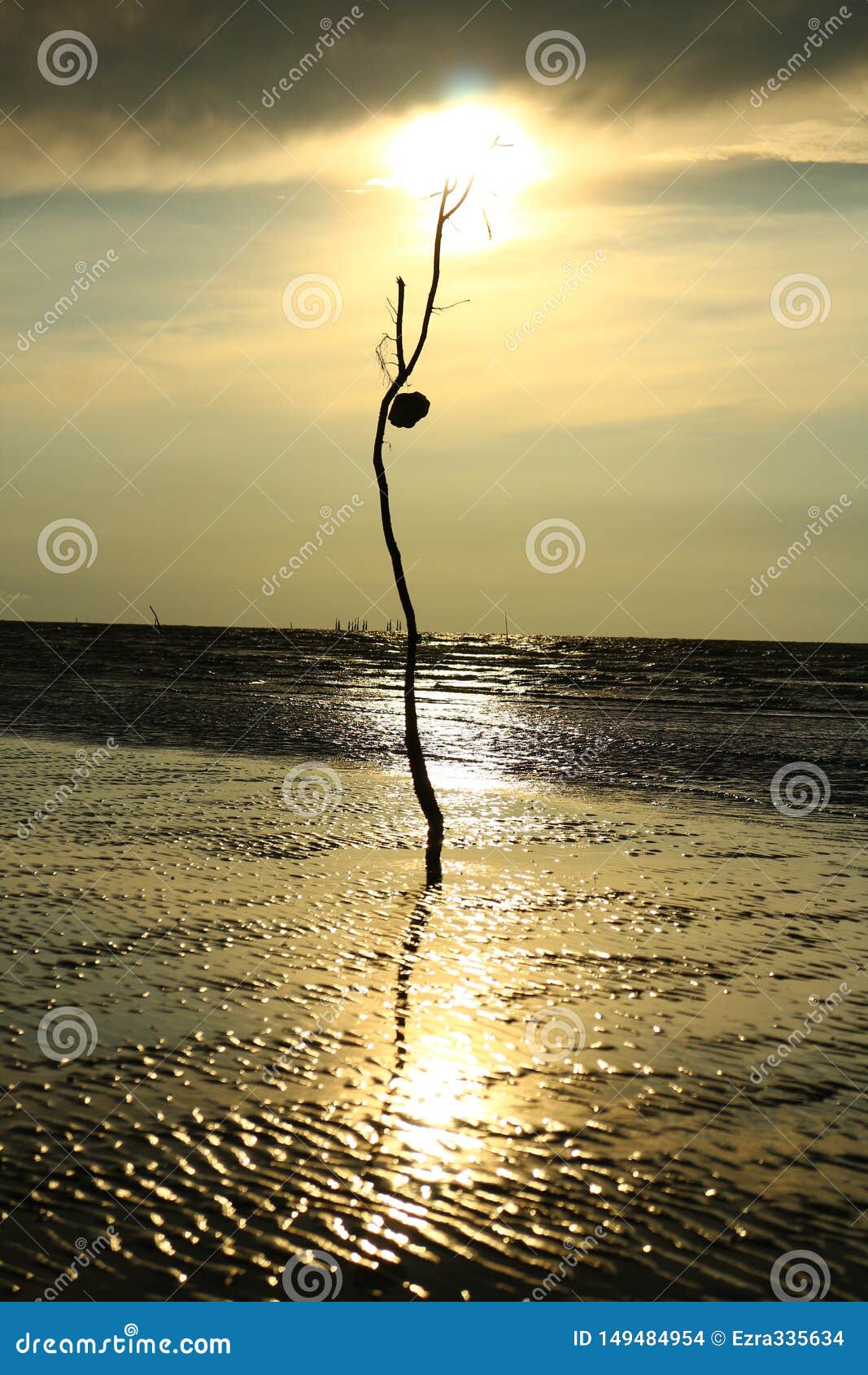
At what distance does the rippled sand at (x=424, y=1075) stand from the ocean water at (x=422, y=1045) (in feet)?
0.08

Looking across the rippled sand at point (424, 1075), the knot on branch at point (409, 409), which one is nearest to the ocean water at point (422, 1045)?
the rippled sand at point (424, 1075)

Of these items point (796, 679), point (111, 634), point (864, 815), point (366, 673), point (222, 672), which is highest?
point (796, 679)

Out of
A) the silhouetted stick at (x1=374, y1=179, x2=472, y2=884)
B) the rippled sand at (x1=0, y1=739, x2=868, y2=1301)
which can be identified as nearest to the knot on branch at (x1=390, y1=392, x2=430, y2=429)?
the silhouetted stick at (x1=374, y1=179, x2=472, y2=884)

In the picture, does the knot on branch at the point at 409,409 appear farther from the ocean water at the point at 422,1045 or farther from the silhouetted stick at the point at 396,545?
the ocean water at the point at 422,1045

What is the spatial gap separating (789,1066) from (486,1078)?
7.45ft

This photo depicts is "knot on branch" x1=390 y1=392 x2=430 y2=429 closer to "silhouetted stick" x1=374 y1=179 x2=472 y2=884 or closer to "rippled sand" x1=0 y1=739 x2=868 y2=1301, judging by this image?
"silhouetted stick" x1=374 y1=179 x2=472 y2=884

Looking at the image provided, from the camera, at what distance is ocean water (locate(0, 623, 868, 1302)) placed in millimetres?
5363

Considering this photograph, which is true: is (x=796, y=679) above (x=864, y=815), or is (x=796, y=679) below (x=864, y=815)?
above

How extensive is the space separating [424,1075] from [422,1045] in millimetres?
547

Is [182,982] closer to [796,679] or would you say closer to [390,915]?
[390,915]

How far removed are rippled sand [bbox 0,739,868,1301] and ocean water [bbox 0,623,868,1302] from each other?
1.0 inches

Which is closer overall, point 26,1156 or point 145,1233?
point 145,1233

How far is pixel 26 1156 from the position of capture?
604cm

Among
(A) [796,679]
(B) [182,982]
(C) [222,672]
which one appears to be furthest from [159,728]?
(A) [796,679]
